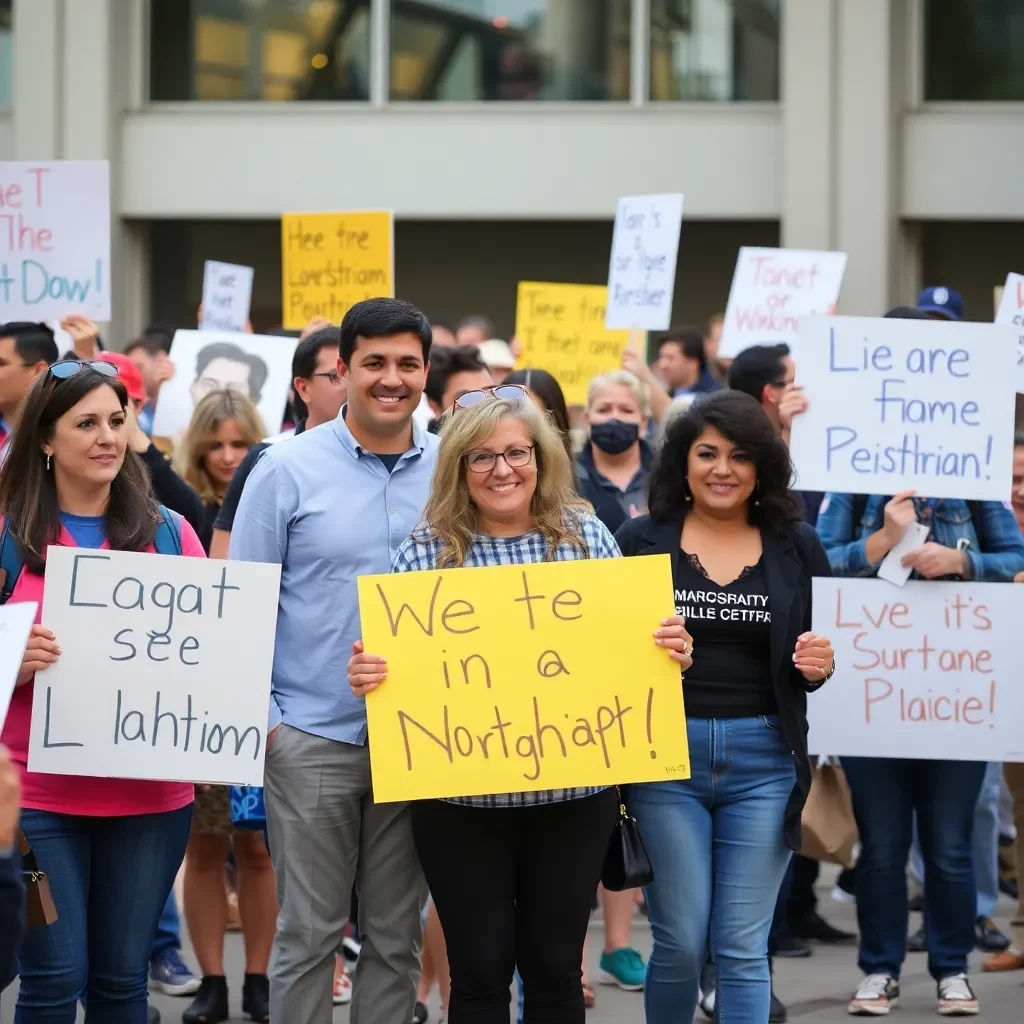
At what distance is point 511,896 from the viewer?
415 centimetres

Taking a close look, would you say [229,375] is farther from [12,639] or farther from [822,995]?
[12,639]

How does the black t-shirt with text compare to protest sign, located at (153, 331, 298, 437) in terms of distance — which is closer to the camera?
the black t-shirt with text

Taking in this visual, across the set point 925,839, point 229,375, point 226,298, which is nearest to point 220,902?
point 925,839

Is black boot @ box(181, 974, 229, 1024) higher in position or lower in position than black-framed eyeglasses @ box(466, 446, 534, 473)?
lower

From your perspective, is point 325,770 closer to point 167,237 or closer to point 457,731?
point 457,731

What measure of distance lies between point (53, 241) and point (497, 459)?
3.96 meters

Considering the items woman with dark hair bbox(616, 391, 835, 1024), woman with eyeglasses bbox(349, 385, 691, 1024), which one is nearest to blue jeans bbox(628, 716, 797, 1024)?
woman with dark hair bbox(616, 391, 835, 1024)

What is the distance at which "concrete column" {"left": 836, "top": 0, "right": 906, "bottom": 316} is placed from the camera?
515 inches

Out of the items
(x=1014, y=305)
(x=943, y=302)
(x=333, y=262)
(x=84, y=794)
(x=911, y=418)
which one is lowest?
(x=84, y=794)

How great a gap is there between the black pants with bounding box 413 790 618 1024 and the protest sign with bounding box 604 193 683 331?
5487 mm

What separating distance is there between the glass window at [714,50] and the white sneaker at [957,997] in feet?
30.5

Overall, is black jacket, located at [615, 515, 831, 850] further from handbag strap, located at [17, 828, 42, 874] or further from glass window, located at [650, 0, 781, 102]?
glass window, located at [650, 0, 781, 102]

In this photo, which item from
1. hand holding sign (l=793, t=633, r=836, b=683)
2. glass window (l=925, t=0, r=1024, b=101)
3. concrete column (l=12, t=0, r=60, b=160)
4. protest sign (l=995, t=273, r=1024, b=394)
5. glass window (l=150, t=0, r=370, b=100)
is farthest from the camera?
glass window (l=150, t=0, r=370, b=100)

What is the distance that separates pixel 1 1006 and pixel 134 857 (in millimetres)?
2030
